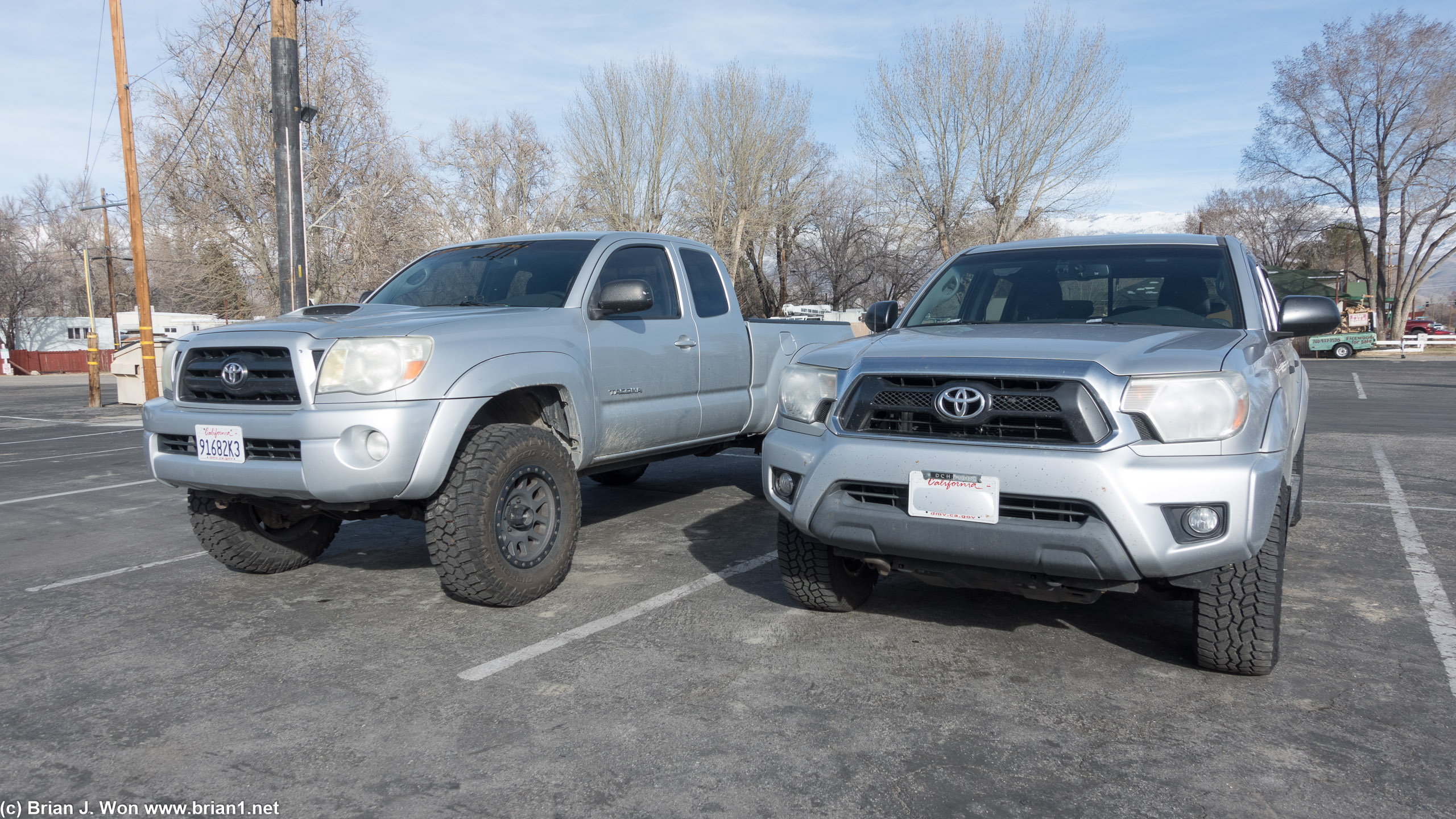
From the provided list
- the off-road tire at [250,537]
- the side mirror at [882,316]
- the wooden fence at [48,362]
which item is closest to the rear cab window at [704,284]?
the side mirror at [882,316]

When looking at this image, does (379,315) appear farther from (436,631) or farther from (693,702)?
(693,702)

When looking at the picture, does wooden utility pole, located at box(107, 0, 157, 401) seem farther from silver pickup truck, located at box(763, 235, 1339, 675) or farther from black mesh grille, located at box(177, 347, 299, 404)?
silver pickup truck, located at box(763, 235, 1339, 675)

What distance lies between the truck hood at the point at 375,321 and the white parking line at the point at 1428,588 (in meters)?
4.30

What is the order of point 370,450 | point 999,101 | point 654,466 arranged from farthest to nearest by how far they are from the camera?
point 999,101, point 654,466, point 370,450

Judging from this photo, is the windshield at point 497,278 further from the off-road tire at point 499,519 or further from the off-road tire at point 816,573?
the off-road tire at point 816,573

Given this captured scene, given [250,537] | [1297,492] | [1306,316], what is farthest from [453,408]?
[1297,492]

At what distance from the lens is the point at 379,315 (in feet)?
15.9

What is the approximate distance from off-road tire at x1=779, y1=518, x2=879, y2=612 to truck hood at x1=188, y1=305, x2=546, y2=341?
180 cm

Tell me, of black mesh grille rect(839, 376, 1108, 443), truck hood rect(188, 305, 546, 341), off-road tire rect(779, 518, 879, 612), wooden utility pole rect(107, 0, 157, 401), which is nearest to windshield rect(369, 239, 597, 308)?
truck hood rect(188, 305, 546, 341)

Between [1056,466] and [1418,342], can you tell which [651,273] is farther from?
[1418,342]

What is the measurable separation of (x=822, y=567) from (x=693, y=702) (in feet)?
3.31

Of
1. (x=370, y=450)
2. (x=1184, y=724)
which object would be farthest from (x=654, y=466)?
(x=1184, y=724)

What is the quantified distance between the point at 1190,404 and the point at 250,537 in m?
4.59

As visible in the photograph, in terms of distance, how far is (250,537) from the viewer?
16.8ft
